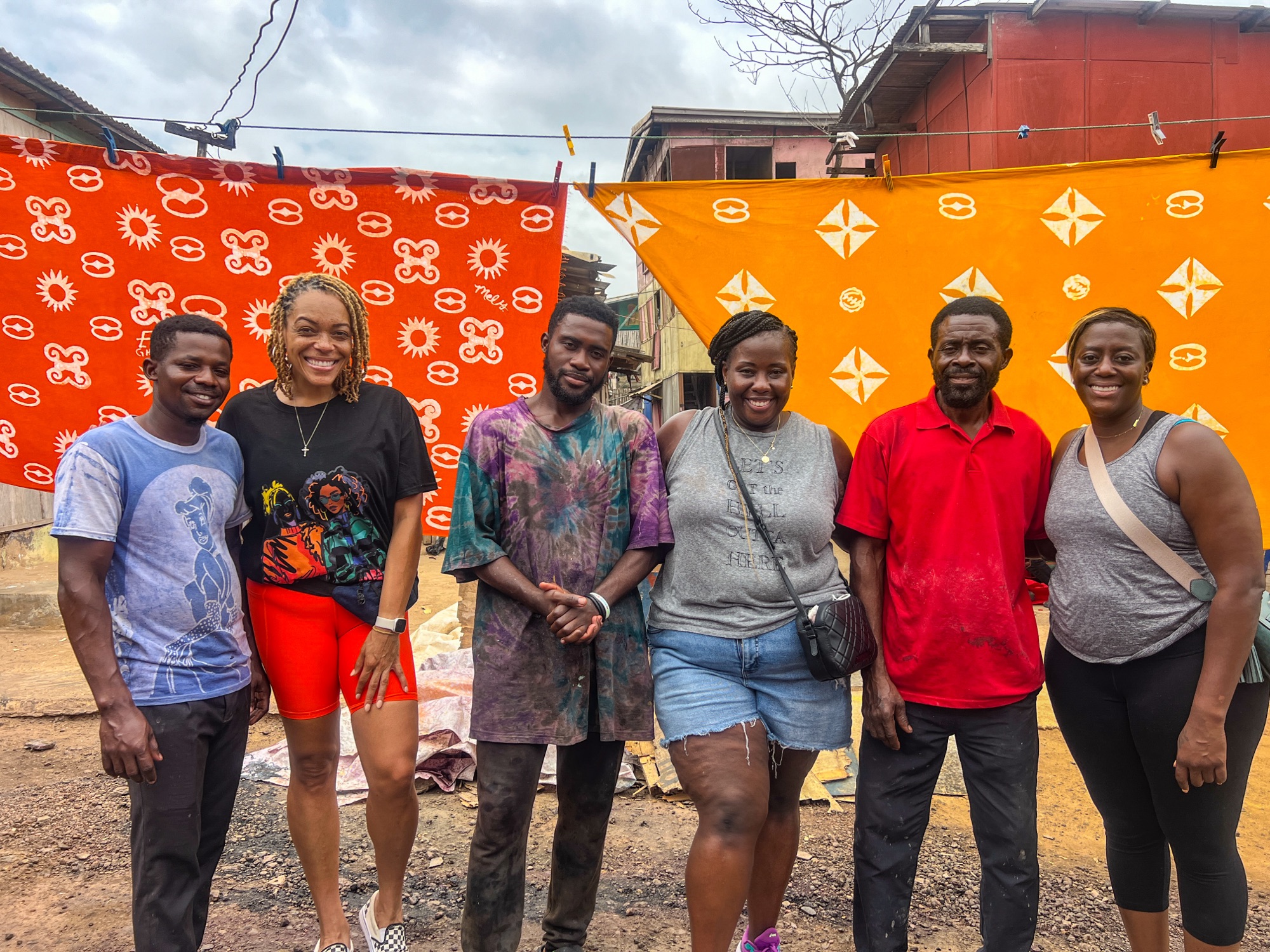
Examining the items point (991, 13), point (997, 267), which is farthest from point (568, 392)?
point (991, 13)

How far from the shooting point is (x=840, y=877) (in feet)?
10.1

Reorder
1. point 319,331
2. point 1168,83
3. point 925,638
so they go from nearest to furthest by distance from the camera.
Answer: point 925,638, point 319,331, point 1168,83

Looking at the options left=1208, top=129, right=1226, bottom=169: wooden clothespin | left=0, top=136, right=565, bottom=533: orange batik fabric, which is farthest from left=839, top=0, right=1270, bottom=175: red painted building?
left=0, top=136, right=565, bottom=533: orange batik fabric

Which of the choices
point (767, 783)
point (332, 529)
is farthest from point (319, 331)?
point (767, 783)

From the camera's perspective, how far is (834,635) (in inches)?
82.3

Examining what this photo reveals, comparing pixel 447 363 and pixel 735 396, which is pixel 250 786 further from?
pixel 735 396

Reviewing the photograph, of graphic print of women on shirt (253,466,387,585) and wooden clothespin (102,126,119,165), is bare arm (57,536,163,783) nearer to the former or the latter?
graphic print of women on shirt (253,466,387,585)

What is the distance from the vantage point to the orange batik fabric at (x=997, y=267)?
349 centimetres

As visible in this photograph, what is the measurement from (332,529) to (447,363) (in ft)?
5.35

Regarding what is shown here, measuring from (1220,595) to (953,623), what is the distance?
613 mm

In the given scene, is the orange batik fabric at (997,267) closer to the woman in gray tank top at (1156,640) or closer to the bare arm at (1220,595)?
the woman in gray tank top at (1156,640)

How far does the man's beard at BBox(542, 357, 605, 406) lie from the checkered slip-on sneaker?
5.15 feet

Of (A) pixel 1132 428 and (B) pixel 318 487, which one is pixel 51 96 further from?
(A) pixel 1132 428

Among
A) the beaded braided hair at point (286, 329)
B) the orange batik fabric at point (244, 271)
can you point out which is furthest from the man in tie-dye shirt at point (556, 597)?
the orange batik fabric at point (244, 271)
